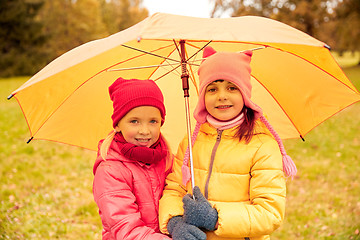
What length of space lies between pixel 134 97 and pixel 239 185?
844mm

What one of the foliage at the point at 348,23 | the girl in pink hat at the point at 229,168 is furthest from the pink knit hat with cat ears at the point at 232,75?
the foliage at the point at 348,23

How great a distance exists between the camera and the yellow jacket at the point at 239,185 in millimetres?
2143

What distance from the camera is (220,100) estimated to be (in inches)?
92.2

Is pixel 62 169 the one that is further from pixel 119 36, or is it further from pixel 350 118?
pixel 350 118

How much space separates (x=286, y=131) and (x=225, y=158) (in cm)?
103

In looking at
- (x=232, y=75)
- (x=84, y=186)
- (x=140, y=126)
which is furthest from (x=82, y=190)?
(x=232, y=75)

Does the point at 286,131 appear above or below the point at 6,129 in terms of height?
above

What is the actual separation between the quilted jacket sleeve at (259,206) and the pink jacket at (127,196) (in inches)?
16.3

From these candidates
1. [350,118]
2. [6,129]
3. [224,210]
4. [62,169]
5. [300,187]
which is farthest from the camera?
[350,118]

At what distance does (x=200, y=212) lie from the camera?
2.11 meters

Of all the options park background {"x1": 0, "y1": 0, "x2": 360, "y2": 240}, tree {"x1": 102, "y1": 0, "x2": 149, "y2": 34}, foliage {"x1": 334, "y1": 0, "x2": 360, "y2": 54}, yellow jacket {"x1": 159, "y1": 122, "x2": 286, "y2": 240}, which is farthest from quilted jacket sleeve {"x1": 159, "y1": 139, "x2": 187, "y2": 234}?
tree {"x1": 102, "y1": 0, "x2": 149, "y2": 34}

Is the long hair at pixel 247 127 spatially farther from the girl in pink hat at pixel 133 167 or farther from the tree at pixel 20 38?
the tree at pixel 20 38

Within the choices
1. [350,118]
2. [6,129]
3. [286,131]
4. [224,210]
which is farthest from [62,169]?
[350,118]

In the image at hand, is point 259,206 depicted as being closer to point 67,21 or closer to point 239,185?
point 239,185
